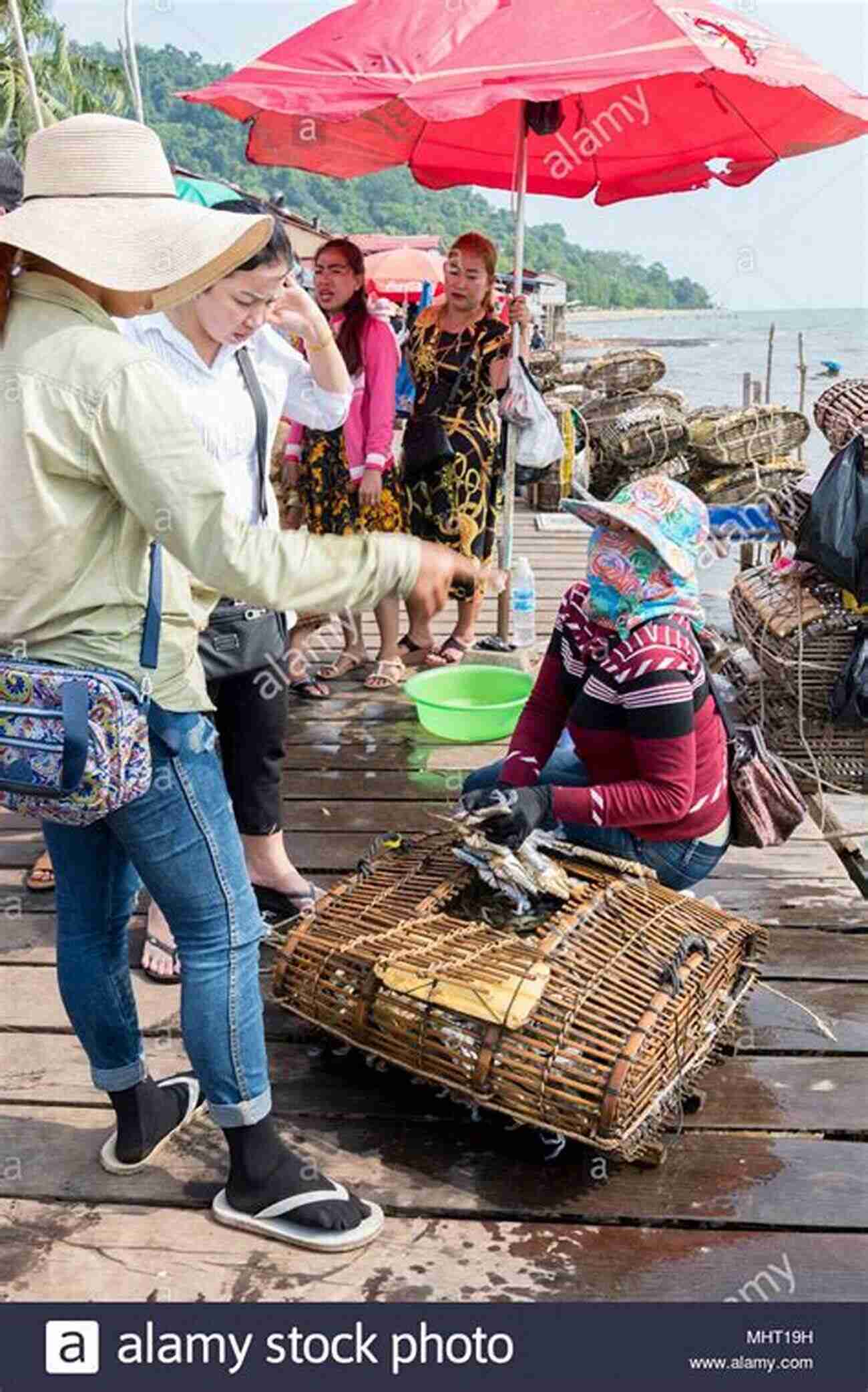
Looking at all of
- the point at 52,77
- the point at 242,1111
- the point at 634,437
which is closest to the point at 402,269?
the point at 634,437

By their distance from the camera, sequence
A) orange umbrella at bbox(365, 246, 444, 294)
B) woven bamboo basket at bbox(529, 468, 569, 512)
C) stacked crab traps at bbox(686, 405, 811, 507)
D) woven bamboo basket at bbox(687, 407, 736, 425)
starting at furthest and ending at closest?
orange umbrella at bbox(365, 246, 444, 294), woven bamboo basket at bbox(687, 407, 736, 425), stacked crab traps at bbox(686, 405, 811, 507), woven bamboo basket at bbox(529, 468, 569, 512)

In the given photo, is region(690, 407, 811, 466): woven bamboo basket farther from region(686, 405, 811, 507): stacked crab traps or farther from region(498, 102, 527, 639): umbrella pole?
region(498, 102, 527, 639): umbrella pole

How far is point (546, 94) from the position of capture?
372 cm

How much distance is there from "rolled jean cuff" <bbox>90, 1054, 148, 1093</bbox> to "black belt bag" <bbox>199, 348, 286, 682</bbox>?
98 cm

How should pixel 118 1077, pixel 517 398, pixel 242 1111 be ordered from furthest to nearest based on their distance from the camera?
1. pixel 517 398
2. pixel 118 1077
3. pixel 242 1111

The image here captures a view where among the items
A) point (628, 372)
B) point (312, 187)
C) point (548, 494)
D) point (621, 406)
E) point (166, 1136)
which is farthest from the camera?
point (312, 187)

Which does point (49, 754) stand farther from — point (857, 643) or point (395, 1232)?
point (857, 643)

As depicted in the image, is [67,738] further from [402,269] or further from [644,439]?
[402,269]

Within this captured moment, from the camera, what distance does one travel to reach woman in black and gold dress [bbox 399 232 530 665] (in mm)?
5125

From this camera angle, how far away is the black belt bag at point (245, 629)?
2975 millimetres

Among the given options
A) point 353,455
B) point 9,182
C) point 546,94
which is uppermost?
point 546,94

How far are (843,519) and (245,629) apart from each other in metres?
2.85

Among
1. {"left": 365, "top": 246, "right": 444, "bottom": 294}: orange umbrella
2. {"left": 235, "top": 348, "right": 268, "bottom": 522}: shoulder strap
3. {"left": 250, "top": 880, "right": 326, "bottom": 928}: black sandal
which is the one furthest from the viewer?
{"left": 365, "top": 246, "right": 444, "bottom": 294}: orange umbrella

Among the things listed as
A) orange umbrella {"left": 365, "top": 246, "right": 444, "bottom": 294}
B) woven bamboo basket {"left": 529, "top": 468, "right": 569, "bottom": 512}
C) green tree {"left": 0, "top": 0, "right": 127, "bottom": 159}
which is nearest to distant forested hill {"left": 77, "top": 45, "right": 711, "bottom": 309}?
green tree {"left": 0, "top": 0, "right": 127, "bottom": 159}
